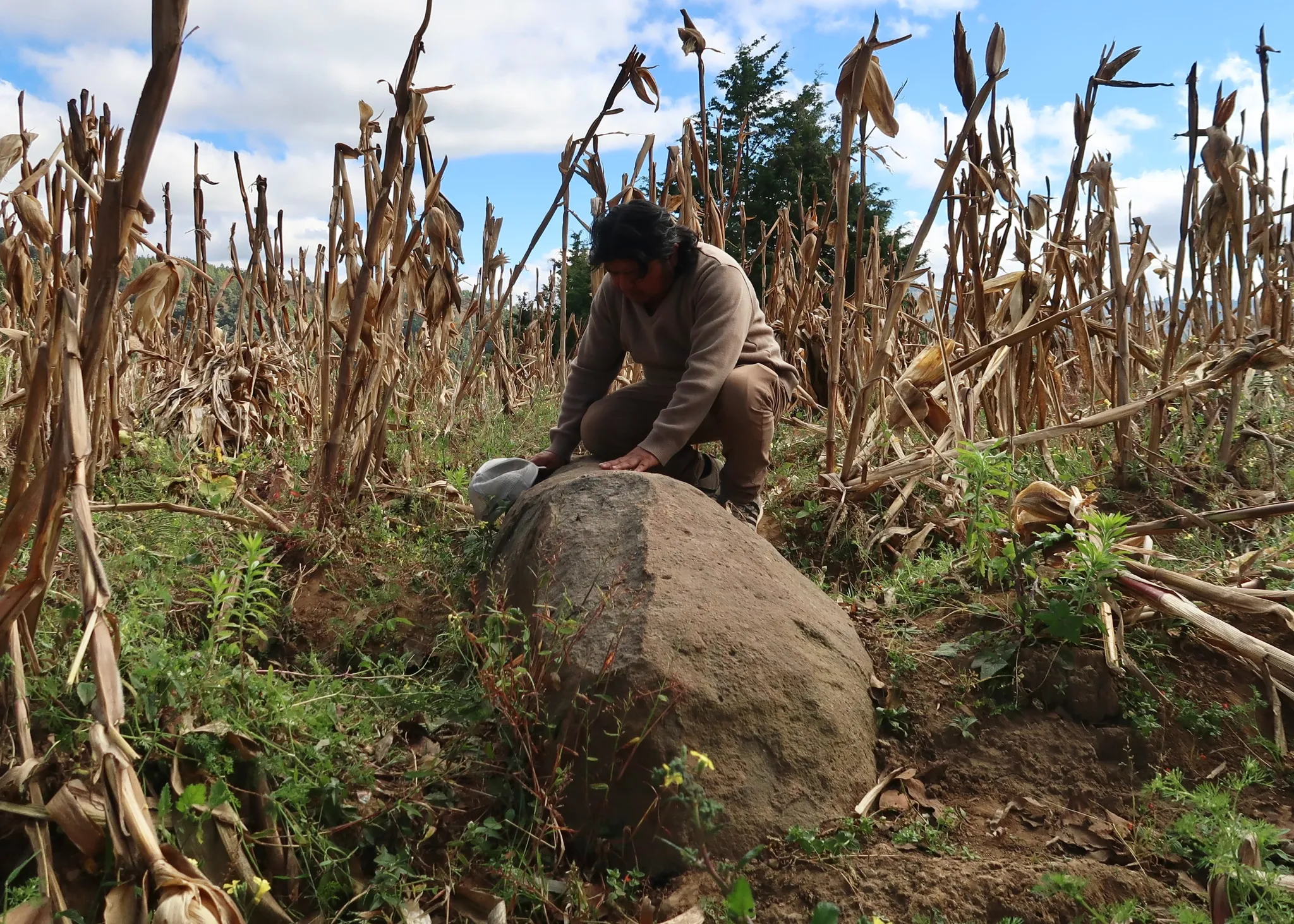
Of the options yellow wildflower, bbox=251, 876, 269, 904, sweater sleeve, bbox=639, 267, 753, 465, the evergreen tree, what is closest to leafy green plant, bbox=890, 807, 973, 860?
yellow wildflower, bbox=251, 876, 269, 904

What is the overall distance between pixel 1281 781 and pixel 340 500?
3.04 m

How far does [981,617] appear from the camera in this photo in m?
2.71

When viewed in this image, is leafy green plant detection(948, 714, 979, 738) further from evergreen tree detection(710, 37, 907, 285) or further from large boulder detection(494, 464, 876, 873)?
evergreen tree detection(710, 37, 907, 285)

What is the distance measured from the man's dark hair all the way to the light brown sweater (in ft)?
0.71

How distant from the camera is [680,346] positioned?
12.1 feet

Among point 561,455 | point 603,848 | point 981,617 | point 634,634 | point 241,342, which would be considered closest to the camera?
point 603,848

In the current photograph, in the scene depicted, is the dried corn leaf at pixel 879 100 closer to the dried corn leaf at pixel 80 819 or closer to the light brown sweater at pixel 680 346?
the light brown sweater at pixel 680 346

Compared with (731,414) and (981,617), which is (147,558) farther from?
(981,617)

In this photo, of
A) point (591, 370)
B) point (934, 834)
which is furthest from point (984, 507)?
point (591, 370)

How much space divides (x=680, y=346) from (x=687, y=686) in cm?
188

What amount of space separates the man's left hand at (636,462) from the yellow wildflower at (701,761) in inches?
48.7

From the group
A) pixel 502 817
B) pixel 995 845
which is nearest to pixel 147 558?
pixel 502 817

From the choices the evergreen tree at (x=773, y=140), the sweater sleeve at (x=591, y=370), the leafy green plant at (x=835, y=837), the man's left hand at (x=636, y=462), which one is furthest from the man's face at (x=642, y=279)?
the evergreen tree at (x=773, y=140)

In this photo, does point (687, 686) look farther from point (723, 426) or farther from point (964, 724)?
point (723, 426)
